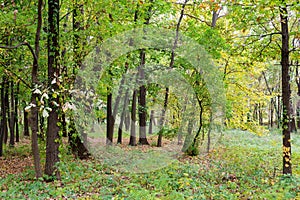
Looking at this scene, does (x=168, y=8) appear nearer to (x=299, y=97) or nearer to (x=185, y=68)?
(x=185, y=68)

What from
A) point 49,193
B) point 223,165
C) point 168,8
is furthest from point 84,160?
point 168,8

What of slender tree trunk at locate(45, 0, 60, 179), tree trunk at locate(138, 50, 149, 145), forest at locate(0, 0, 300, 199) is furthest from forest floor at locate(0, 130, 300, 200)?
tree trunk at locate(138, 50, 149, 145)

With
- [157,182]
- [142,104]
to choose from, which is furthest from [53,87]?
[142,104]

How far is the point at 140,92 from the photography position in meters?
17.0

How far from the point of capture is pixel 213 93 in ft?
39.7

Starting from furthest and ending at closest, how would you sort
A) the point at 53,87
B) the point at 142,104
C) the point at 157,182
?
the point at 142,104
the point at 157,182
the point at 53,87

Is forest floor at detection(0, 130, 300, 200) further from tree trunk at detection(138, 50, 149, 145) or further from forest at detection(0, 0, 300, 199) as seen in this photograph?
tree trunk at detection(138, 50, 149, 145)

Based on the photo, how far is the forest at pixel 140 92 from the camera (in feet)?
23.3

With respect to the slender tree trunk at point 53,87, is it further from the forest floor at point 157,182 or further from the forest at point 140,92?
the forest floor at point 157,182

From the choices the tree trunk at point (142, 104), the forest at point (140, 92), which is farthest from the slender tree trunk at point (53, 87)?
the tree trunk at point (142, 104)

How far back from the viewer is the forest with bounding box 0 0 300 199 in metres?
7.11

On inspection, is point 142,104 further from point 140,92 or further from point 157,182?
point 157,182

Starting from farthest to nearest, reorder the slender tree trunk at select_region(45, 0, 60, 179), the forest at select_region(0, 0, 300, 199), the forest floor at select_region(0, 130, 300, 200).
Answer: the slender tree trunk at select_region(45, 0, 60, 179)
the forest at select_region(0, 0, 300, 199)
the forest floor at select_region(0, 130, 300, 200)

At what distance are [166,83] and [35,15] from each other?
24.5ft
